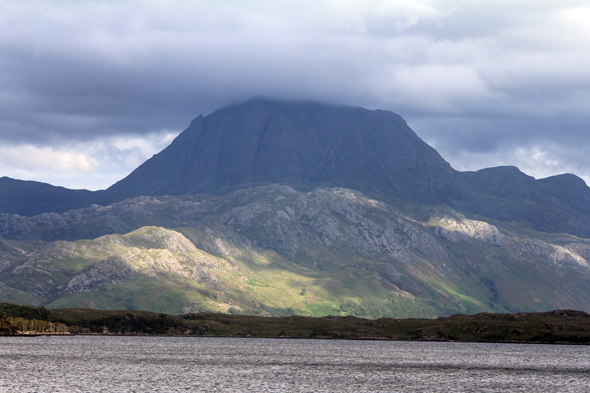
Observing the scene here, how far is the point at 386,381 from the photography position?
17775 centimetres

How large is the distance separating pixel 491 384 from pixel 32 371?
141 meters

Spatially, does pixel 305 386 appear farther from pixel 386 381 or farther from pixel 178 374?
pixel 178 374

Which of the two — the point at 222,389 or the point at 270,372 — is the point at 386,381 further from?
the point at 222,389

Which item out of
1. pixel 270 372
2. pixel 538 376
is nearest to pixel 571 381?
pixel 538 376

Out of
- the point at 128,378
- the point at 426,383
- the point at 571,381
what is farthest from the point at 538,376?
the point at 128,378

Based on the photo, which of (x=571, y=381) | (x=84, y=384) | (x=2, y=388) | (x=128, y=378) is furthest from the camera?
(x=571, y=381)

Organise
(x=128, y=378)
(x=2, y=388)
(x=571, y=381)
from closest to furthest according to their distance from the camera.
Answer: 1. (x=2, y=388)
2. (x=128, y=378)
3. (x=571, y=381)

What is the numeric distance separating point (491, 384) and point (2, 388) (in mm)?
133427

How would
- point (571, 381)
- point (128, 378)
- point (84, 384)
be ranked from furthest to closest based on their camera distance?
point (571, 381)
point (128, 378)
point (84, 384)

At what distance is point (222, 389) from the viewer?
14988cm

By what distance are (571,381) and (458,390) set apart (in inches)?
1996

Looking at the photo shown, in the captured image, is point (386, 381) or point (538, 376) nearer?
point (386, 381)

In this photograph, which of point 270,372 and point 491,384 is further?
point 270,372

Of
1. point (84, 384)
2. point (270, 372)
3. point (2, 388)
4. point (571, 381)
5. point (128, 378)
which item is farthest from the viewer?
point (270, 372)
